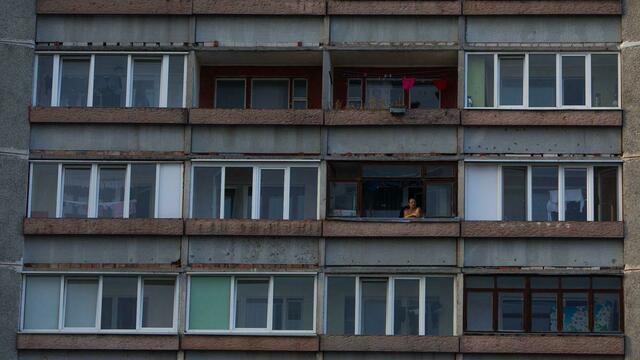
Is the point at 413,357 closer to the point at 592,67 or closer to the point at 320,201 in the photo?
the point at 320,201

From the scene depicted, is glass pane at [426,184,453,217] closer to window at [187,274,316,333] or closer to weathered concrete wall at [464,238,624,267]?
weathered concrete wall at [464,238,624,267]

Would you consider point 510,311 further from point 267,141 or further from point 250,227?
point 267,141

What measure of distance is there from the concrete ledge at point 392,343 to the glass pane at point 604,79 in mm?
7607

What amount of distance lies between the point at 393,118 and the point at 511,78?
3.46 m

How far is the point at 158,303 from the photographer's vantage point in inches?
1367

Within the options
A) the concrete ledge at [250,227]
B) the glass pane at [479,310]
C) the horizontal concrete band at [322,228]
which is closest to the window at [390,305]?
the glass pane at [479,310]

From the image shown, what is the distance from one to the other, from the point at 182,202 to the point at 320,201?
12.3 feet

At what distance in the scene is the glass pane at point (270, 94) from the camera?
36.9 meters

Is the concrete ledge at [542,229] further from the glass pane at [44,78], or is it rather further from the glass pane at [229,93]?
the glass pane at [44,78]

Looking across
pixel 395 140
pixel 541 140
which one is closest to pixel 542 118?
pixel 541 140

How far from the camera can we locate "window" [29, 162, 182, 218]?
1380 inches

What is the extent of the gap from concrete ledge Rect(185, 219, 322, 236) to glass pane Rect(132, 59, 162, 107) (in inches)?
147

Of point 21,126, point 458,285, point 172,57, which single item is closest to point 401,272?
point 458,285

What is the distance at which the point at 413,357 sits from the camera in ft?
111
